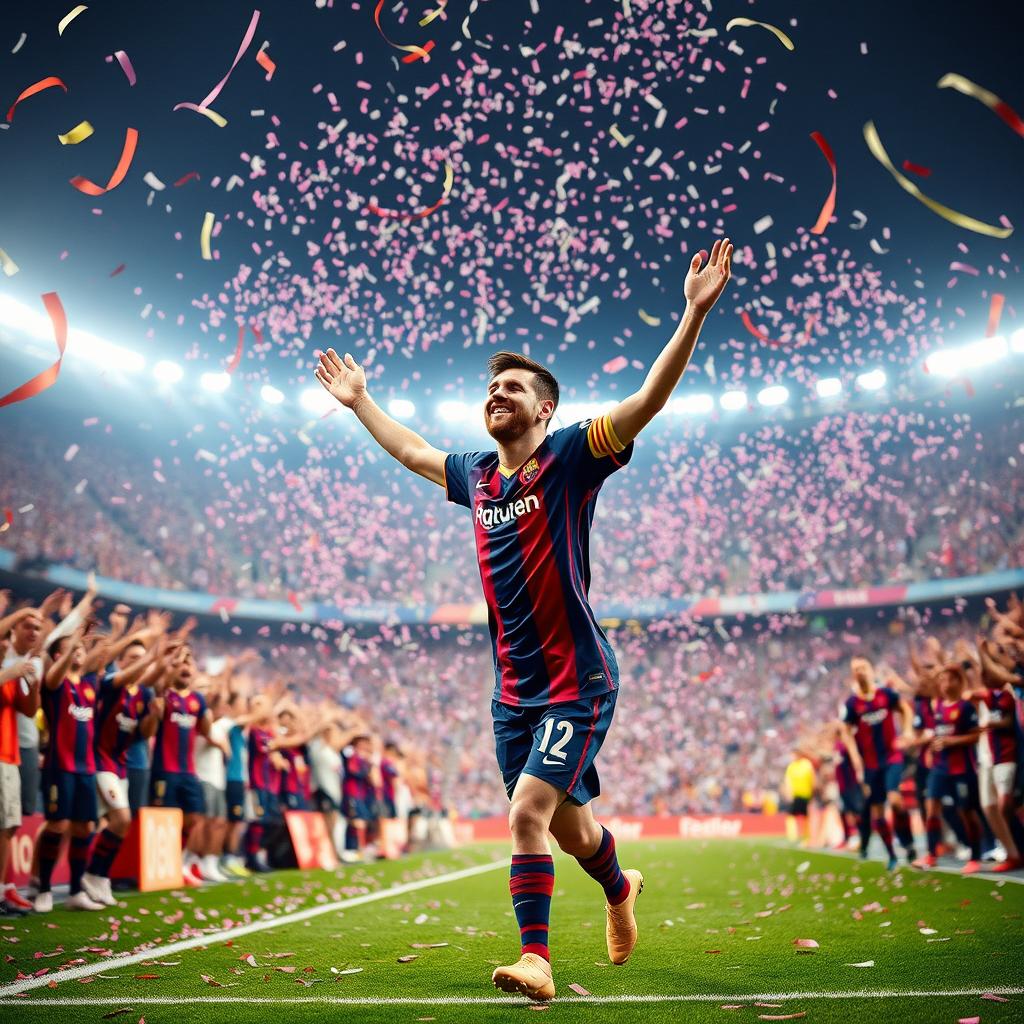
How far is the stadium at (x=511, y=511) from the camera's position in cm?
432

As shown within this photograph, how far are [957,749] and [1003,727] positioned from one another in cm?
71

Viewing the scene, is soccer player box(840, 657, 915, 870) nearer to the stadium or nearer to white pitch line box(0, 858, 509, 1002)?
the stadium

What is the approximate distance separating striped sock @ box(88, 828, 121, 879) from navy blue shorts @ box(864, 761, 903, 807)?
815 cm

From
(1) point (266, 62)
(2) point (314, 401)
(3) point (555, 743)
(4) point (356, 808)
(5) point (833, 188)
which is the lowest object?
(4) point (356, 808)

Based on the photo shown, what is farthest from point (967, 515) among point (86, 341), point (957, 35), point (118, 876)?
point (118, 876)

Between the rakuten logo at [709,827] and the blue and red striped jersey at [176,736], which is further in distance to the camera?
the rakuten logo at [709,827]

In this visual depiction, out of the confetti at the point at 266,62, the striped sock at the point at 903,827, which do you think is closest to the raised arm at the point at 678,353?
the striped sock at the point at 903,827

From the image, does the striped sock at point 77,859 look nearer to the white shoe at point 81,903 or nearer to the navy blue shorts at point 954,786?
the white shoe at point 81,903

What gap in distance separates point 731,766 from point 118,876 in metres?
27.3

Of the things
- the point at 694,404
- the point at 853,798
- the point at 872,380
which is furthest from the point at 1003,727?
the point at 694,404

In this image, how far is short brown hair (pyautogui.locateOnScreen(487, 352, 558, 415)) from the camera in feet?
14.4

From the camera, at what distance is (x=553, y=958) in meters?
4.97

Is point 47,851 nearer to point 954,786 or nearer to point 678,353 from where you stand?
point 678,353

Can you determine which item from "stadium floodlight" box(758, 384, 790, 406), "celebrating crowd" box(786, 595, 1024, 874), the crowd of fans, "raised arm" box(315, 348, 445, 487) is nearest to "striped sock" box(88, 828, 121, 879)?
"raised arm" box(315, 348, 445, 487)
